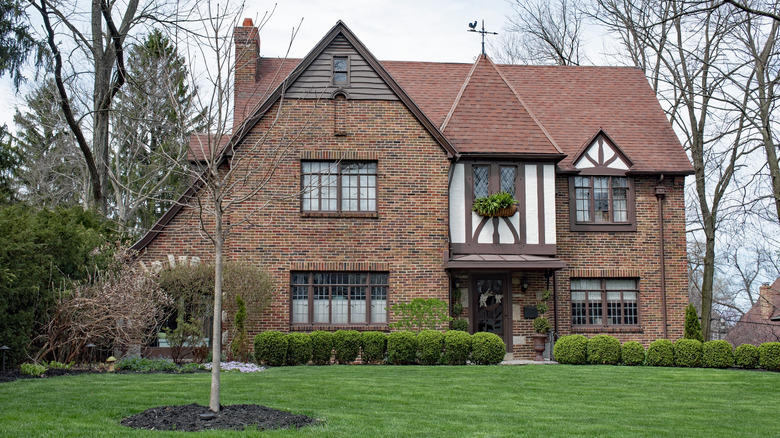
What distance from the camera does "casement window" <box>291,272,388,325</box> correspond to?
58.9 ft

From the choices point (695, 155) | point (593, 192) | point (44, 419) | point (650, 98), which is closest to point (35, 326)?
point (44, 419)

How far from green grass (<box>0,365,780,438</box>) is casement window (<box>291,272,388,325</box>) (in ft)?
10.9

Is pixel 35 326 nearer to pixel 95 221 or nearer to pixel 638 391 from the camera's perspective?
pixel 95 221

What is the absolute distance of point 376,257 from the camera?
59.5ft

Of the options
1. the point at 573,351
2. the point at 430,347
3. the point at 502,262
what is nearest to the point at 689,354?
the point at 573,351

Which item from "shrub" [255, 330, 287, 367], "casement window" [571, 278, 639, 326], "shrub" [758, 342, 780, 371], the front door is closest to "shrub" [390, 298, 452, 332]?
the front door

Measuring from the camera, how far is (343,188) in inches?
725

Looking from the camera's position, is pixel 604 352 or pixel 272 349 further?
pixel 604 352

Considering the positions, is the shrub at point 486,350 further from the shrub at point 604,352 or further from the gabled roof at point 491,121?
the gabled roof at point 491,121

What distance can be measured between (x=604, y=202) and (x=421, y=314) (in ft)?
Answer: 19.9

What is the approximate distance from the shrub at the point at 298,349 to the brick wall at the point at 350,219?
1.93 m

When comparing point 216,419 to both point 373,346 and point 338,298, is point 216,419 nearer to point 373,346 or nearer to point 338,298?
point 373,346

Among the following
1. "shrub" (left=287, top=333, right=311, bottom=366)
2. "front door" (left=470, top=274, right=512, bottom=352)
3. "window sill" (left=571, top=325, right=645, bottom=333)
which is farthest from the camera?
"window sill" (left=571, top=325, right=645, bottom=333)

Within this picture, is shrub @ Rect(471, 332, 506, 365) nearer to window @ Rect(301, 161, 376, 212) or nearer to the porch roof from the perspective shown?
the porch roof
